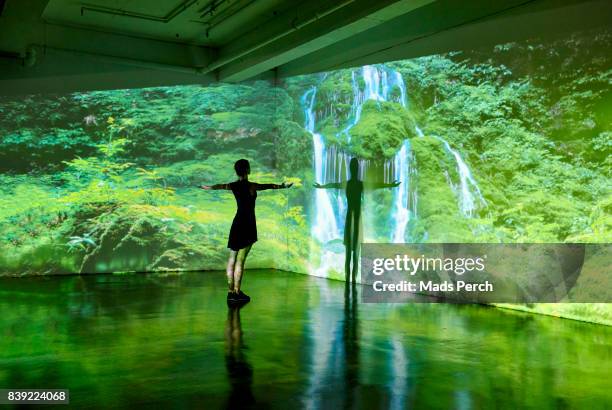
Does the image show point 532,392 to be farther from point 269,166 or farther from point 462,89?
point 269,166

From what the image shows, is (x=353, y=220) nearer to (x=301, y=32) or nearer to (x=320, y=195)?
(x=320, y=195)

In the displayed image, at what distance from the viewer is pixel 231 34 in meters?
10.3

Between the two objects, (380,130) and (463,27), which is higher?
(463,27)

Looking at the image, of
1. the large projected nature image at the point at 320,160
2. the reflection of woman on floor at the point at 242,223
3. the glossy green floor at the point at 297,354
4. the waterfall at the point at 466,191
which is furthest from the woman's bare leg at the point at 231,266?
the waterfall at the point at 466,191

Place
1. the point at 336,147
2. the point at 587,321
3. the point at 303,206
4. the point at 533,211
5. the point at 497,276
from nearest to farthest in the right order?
the point at 587,321 → the point at 533,211 → the point at 497,276 → the point at 336,147 → the point at 303,206

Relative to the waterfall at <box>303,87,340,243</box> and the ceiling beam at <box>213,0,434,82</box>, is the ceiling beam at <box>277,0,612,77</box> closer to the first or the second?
the ceiling beam at <box>213,0,434,82</box>

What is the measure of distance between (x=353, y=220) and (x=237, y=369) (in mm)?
5505

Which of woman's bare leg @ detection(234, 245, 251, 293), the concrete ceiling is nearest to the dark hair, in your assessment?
woman's bare leg @ detection(234, 245, 251, 293)

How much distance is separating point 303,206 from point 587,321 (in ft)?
17.8

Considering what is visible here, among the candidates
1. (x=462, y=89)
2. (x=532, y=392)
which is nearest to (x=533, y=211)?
(x=462, y=89)

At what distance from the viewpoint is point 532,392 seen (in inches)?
150

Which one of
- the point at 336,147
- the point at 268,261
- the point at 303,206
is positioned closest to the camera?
the point at 336,147

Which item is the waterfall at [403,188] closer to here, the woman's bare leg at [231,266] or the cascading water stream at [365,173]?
the cascading water stream at [365,173]

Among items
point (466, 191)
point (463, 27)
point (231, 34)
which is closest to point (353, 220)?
point (466, 191)
